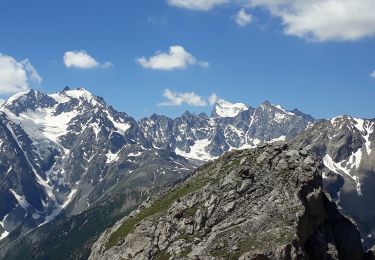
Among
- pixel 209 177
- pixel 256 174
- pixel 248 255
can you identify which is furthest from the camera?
pixel 209 177

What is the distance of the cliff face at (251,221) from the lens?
109875 millimetres

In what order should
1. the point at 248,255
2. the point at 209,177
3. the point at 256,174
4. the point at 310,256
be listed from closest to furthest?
the point at 248,255, the point at 310,256, the point at 256,174, the point at 209,177

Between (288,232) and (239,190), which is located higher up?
(239,190)

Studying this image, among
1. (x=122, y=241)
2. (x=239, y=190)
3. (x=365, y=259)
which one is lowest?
(x=365, y=259)

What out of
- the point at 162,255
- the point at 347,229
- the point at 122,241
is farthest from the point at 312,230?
the point at 122,241

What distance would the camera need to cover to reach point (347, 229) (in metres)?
130

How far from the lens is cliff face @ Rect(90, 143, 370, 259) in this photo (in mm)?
109875

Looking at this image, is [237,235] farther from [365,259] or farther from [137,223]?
[365,259]

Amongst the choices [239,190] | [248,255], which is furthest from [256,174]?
[248,255]

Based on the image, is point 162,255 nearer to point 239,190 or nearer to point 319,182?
point 239,190

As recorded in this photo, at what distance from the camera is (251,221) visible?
114188 millimetres

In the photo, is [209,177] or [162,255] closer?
[162,255]

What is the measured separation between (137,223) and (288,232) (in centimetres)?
3619

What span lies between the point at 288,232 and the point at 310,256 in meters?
Result: 10.3
